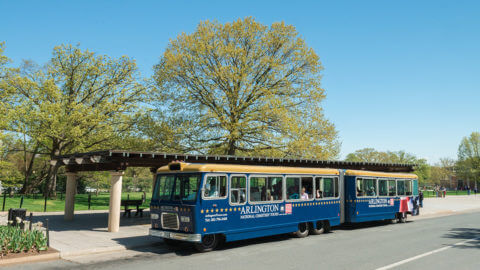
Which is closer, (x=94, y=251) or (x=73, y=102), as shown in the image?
(x=94, y=251)

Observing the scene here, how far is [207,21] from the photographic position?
27.6m

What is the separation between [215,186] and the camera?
1134 centimetres

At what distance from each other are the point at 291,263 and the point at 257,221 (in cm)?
325

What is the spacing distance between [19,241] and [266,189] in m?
7.63

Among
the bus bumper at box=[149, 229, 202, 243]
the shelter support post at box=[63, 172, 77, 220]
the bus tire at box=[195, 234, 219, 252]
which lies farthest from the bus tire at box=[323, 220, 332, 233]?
the shelter support post at box=[63, 172, 77, 220]

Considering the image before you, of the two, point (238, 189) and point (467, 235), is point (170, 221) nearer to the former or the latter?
point (238, 189)

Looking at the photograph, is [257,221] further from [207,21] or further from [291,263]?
[207,21]

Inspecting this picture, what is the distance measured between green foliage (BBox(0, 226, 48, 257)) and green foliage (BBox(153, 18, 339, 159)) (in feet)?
51.4

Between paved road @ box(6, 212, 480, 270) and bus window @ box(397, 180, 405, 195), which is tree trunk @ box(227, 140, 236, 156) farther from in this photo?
paved road @ box(6, 212, 480, 270)

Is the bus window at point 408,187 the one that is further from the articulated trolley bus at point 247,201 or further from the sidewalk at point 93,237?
the sidewalk at point 93,237

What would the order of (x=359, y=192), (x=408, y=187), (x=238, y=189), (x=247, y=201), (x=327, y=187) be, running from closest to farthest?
(x=238, y=189) < (x=247, y=201) < (x=327, y=187) < (x=359, y=192) < (x=408, y=187)

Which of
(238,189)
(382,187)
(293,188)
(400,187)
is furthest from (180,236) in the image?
(400,187)

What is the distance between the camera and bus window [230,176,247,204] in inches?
464

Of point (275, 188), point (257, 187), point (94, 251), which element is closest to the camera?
point (94, 251)
